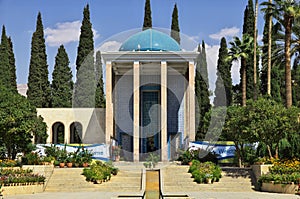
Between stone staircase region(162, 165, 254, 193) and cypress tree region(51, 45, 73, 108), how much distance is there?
906 inches

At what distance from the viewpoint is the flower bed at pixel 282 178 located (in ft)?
59.2

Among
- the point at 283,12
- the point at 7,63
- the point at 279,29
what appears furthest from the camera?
the point at 7,63

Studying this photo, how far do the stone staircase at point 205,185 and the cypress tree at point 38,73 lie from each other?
2153 cm

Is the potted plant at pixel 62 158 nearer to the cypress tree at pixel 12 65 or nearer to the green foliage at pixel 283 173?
the green foliage at pixel 283 173

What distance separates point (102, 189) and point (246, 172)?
274 inches

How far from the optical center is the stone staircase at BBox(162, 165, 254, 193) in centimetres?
1916

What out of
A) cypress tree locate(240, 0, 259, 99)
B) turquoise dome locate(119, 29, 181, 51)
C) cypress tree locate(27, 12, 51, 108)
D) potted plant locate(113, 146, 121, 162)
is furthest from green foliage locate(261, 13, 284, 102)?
cypress tree locate(27, 12, 51, 108)

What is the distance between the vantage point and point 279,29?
2930 cm

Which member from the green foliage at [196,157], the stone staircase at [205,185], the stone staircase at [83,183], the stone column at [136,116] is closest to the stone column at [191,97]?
the stone column at [136,116]

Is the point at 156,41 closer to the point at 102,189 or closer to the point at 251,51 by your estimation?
the point at 251,51

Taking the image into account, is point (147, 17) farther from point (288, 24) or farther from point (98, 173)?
point (98, 173)

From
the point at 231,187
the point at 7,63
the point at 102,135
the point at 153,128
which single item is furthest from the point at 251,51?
the point at 7,63

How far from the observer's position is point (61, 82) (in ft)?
142

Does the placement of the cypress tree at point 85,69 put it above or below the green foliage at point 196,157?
above
